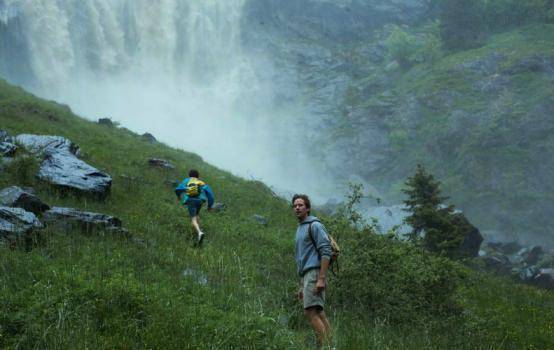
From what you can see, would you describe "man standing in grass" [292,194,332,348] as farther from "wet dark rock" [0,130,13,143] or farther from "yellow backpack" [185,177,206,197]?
"wet dark rock" [0,130,13,143]

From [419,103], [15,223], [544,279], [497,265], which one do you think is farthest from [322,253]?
[419,103]

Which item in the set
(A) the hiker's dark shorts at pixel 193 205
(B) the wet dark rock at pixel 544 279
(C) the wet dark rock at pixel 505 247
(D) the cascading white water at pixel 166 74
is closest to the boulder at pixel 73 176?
(A) the hiker's dark shorts at pixel 193 205

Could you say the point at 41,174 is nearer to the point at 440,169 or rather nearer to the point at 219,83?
the point at 440,169

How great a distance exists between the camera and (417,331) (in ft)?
27.8

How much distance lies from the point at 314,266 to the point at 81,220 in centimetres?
535

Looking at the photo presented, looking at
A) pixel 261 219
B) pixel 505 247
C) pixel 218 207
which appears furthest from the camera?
pixel 505 247

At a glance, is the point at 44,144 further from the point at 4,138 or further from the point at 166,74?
the point at 166,74

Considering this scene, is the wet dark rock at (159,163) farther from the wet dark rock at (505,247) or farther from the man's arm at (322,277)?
the wet dark rock at (505,247)

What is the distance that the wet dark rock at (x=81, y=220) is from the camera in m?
9.42

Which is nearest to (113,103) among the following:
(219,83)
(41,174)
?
(219,83)

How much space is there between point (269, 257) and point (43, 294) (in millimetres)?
7080

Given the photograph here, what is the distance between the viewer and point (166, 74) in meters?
71.1

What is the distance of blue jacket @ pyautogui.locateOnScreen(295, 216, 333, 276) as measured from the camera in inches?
265

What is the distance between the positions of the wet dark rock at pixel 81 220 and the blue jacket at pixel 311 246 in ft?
14.9
